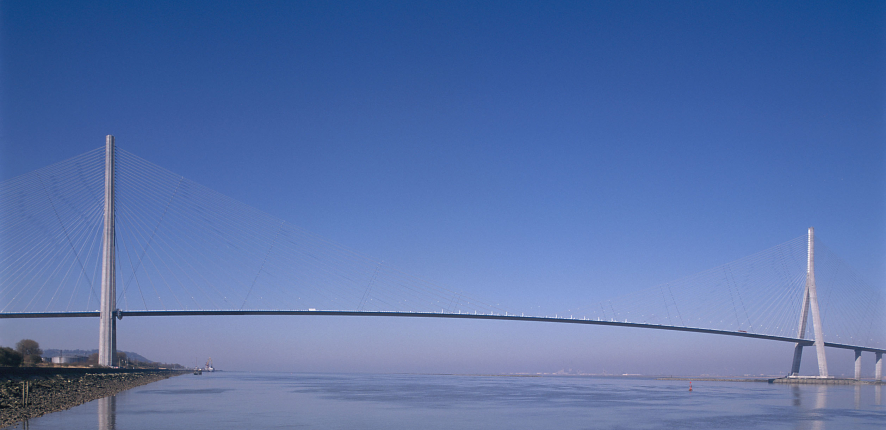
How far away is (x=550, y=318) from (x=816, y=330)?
68.3 ft

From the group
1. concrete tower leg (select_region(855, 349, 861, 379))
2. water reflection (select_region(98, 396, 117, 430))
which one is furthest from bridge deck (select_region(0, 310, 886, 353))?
water reflection (select_region(98, 396, 117, 430))

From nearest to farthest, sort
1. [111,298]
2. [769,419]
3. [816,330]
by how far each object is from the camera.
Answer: [769,419] < [111,298] < [816,330]

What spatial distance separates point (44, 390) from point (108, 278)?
13.7 meters

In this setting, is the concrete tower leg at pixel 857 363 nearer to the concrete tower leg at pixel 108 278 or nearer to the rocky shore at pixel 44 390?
the rocky shore at pixel 44 390

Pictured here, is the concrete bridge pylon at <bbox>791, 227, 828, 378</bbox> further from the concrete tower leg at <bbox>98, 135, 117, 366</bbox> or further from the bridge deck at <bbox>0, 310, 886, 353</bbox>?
the concrete tower leg at <bbox>98, 135, 117, 366</bbox>

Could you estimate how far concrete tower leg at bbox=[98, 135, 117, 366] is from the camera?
36.6m

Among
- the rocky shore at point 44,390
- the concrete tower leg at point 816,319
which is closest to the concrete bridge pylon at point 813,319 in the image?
the concrete tower leg at point 816,319

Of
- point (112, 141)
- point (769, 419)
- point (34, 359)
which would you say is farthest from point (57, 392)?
point (34, 359)

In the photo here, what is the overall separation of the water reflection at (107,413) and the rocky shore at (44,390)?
74cm

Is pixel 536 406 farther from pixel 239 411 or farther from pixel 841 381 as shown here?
pixel 841 381

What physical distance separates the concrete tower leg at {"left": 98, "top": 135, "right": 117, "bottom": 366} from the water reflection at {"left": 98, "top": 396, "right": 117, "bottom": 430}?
12656mm

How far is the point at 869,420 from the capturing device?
20.3 metres

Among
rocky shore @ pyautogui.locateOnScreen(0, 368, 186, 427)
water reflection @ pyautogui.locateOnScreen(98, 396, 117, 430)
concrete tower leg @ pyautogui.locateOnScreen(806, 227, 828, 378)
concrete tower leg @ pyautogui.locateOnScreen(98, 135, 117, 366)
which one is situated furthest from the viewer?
concrete tower leg @ pyautogui.locateOnScreen(806, 227, 828, 378)

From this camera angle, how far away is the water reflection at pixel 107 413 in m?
15.8
